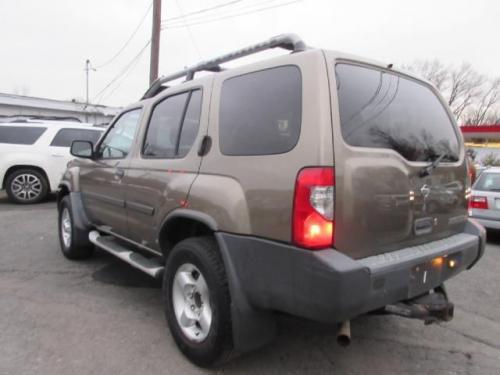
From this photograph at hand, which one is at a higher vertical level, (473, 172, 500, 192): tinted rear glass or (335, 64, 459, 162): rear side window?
(335, 64, 459, 162): rear side window

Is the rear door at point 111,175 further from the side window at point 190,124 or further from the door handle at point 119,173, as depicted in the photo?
the side window at point 190,124

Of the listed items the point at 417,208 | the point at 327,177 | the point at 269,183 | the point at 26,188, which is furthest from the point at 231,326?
the point at 26,188

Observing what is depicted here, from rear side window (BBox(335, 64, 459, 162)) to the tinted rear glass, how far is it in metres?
4.82

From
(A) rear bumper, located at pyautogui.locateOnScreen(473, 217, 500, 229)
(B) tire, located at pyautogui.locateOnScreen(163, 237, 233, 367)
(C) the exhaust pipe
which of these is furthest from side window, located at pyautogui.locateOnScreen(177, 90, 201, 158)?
(A) rear bumper, located at pyautogui.locateOnScreen(473, 217, 500, 229)

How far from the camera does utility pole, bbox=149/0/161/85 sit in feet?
43.9

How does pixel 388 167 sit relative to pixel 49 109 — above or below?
below

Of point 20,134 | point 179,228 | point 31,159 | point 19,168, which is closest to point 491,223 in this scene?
point 179,228

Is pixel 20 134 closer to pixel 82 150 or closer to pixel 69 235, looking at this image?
pixel 69 235

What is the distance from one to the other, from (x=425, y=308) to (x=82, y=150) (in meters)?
3.88

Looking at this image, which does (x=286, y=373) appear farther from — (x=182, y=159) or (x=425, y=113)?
(x=425, y=113)

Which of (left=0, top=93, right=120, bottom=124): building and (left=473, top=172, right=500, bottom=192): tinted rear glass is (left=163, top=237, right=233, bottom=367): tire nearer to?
(left=473, top=172, right=500, bottom=192): tinted rear glass

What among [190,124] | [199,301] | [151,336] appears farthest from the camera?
[151,336]

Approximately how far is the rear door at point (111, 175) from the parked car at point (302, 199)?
26.2 inches

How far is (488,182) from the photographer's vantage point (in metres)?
7.26
